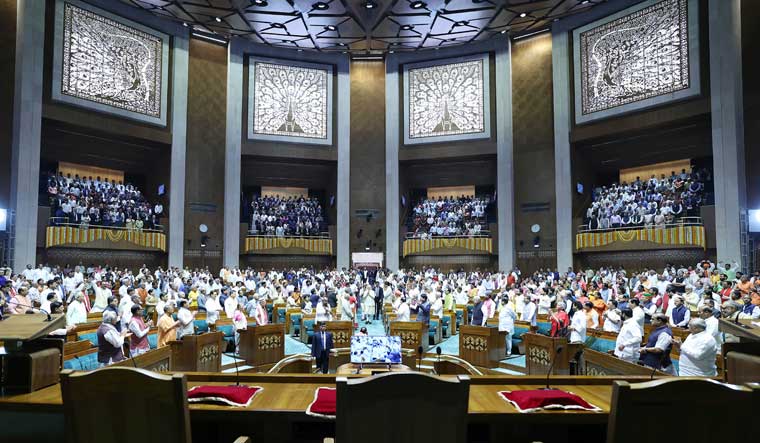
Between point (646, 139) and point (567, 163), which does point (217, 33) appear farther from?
point (646, 139)

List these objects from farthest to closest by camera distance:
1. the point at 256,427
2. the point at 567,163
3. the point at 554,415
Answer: the point at 567,163
the point at 256,427
the point at 554,415

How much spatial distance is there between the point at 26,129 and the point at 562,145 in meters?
23.7

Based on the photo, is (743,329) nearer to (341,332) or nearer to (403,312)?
(341,332)

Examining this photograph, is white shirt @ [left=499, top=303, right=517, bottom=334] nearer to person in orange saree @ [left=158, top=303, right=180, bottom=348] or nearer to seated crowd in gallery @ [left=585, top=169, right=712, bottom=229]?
person in orange saree @ [left=158, top=303, right=180, bottom=348]

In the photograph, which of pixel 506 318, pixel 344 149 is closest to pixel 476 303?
pixel 506 318

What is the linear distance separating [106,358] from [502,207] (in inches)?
948

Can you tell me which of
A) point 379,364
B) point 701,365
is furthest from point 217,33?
point 701,365

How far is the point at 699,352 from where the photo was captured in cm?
575

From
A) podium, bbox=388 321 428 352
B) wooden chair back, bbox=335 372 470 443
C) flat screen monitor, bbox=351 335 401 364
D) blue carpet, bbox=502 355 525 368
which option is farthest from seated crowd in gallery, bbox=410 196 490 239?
wooden chair back, bbox=335 372 470 443

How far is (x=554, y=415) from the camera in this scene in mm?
2574

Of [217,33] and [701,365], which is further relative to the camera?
[217,33]

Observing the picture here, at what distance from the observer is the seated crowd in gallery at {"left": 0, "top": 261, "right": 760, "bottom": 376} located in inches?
280

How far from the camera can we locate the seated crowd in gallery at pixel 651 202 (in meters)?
21.7

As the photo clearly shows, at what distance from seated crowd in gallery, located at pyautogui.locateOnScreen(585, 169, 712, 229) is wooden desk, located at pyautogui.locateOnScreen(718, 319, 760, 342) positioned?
2071cm
